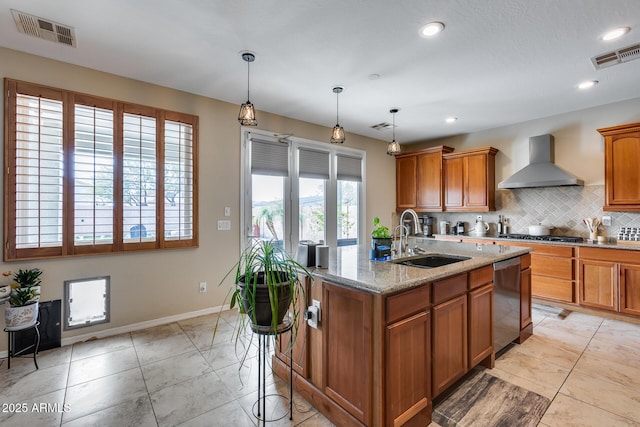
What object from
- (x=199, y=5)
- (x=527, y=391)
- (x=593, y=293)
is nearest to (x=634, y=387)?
(x=527, y=391)

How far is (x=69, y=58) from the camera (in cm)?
283

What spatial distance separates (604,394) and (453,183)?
12.4 feet

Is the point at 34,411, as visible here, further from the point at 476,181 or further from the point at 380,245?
the point at 476,181

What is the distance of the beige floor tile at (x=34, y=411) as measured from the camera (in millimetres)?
1825

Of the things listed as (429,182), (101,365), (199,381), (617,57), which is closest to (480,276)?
(199,381)

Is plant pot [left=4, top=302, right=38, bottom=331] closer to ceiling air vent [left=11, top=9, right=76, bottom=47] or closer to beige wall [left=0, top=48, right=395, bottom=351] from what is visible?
beige wall [left=0, top=48, right=395, bottom=351]

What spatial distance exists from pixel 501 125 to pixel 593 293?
112 inches

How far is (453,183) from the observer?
5.38m

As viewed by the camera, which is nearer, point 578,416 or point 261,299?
point 261,299

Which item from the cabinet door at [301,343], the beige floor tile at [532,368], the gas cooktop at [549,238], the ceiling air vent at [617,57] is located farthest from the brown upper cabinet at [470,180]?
the cabinet door at [301,343]

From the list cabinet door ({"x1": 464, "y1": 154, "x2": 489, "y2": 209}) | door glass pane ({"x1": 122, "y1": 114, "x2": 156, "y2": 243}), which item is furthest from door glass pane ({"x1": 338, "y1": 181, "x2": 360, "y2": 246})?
door glass pane ({"x1": 122, "y1": 114, "x2": 156, "y2": 243})

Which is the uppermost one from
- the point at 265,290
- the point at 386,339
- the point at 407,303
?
the point at 265,290

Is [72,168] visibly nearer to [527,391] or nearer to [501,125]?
[527,391]

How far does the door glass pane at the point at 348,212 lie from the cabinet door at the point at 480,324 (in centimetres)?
308
